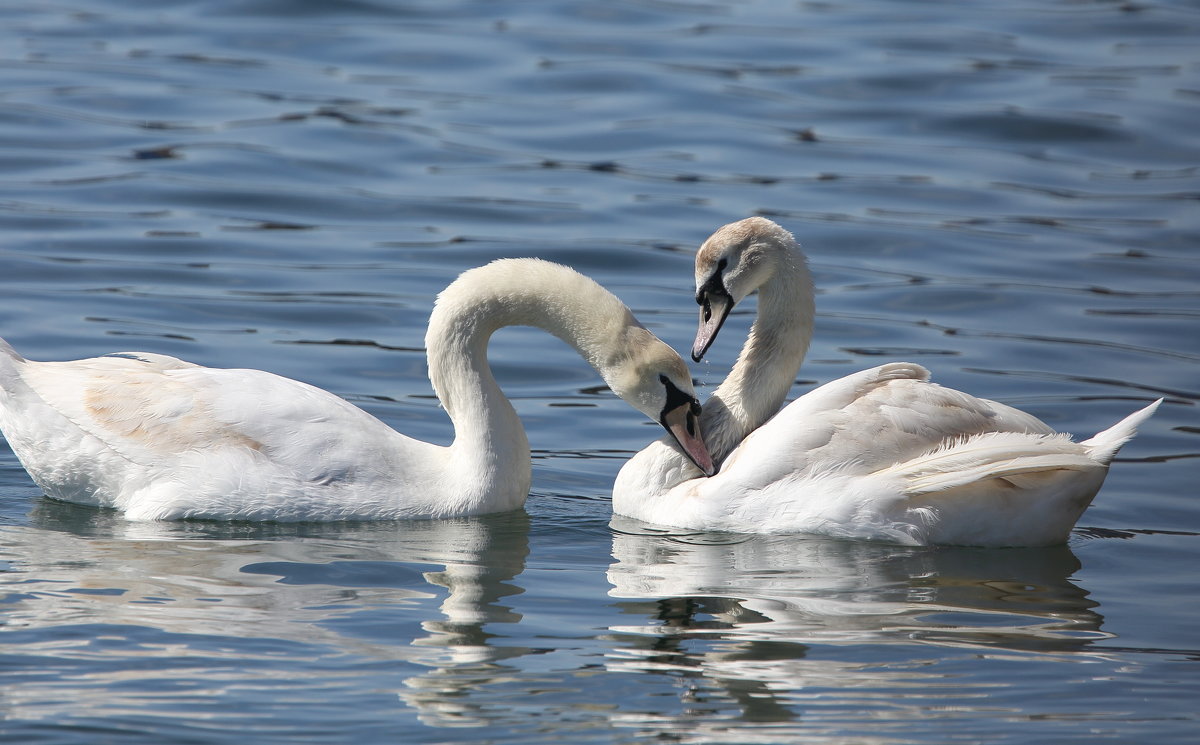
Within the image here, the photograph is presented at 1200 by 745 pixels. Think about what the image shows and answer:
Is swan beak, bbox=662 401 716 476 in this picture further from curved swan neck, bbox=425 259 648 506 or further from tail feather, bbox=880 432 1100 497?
tail feather, bbox=880 432 1100 497

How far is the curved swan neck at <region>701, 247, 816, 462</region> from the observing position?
334 inches

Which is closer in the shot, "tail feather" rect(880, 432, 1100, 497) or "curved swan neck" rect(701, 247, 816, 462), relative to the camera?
"tail feather" rect(880, 432, 1100, 497)

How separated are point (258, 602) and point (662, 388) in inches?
85.6

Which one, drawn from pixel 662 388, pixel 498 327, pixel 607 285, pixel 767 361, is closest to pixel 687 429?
pixel 662 388

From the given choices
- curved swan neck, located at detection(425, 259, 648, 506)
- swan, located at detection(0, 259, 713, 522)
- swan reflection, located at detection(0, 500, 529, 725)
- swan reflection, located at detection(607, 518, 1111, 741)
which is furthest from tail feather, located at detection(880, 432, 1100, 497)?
swan reflection, located at detection(0, 500, 529, 725)

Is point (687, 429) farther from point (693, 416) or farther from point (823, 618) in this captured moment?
point (823, 618)

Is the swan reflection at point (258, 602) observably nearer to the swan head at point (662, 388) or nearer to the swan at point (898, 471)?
the swan head at point (662, 388)

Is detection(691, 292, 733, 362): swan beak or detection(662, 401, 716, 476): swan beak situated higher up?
detection(691, 292, 733, 362): swan beak

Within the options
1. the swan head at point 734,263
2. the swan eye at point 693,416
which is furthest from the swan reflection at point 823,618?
the swan head at point 734,263

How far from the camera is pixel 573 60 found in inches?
746

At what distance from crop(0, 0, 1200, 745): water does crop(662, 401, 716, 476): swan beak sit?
14.1 inches

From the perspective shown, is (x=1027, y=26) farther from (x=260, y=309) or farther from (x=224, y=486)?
(x=224, y=486)

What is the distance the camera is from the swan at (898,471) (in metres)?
7.70

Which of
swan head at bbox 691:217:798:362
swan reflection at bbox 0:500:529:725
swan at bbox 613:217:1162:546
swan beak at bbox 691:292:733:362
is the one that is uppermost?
swan head at bbox 691:217:798:362
